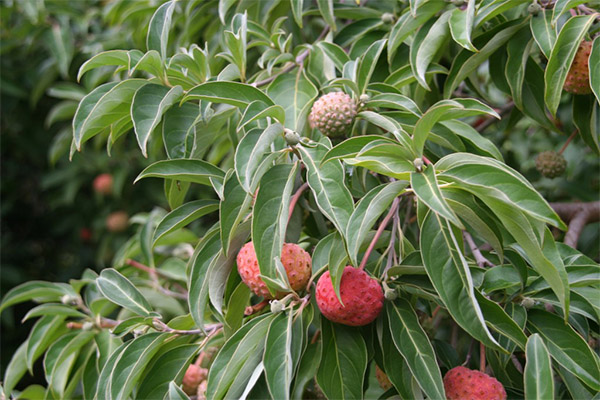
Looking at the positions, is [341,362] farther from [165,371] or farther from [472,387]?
[165,371]

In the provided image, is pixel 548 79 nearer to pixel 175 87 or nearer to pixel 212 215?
pixel 175 87

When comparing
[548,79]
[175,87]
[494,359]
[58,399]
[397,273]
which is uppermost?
[175,87]

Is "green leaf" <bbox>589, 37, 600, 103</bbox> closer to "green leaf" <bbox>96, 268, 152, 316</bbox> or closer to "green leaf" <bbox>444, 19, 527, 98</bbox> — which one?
"green leaf" <bbox>444, 19, 527, 98</bbox>

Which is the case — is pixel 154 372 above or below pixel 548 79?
below

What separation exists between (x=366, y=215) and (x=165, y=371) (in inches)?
20.6

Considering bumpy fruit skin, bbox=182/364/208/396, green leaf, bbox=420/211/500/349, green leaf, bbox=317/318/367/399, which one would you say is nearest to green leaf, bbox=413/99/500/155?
green leaf, bbox=420/211/500/349

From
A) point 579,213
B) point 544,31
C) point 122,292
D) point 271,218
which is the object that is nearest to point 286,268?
point 271,218

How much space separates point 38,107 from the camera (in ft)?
11.7

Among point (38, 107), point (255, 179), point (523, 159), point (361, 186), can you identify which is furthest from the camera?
point (38, 107)

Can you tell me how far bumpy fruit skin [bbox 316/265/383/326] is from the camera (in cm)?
99

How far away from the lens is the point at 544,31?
120 centimetres

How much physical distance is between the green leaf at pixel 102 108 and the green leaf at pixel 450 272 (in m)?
0.56

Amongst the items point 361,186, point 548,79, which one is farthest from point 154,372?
point 548,79

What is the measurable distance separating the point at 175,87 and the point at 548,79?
656mm
